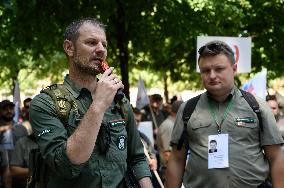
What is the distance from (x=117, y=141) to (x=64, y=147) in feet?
1.38

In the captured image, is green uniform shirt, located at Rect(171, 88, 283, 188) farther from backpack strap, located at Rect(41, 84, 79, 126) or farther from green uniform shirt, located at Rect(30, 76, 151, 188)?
backpack strap, located at Rect(41, 84, 79, 126)

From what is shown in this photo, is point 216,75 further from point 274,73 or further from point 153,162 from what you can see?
point 274,73

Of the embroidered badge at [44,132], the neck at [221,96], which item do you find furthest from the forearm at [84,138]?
the neck at [221,96]

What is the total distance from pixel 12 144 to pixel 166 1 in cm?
628

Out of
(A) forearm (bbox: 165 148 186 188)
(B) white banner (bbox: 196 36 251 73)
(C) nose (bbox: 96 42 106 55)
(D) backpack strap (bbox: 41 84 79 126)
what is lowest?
(A) forearm (bbox: 165 148 186 188)

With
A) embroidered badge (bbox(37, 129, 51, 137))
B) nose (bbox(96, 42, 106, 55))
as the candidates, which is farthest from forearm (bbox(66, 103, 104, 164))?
nose (bbox(96, 42, 106, 55))

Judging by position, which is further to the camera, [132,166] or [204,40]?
[204,40]

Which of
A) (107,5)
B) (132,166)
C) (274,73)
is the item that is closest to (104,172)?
(132,166)

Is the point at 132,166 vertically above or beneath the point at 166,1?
beneath

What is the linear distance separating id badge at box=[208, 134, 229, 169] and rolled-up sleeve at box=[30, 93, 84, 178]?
1.29 meters

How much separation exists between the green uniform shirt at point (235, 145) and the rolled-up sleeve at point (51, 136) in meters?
1.29

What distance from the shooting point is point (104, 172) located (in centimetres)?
325

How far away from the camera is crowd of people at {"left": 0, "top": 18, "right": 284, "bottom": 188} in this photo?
3.07 meters

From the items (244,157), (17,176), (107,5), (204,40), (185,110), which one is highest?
(107,5)
